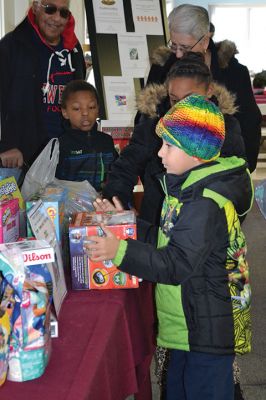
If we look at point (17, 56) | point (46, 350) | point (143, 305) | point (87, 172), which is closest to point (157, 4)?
point (17, 56)

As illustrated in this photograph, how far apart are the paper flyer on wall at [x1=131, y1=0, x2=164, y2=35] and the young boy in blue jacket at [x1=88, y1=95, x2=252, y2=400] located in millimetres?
3020

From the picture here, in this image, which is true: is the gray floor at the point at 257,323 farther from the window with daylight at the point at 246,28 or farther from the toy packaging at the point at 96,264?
the window with daylight at the point at 246,28

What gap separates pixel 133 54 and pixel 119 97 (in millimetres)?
379

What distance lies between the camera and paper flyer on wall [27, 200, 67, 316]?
1.18 metres

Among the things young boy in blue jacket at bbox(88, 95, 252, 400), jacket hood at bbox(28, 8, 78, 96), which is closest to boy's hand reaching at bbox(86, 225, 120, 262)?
young boy in blue jacket at bbox(88, 95, 252, 400)

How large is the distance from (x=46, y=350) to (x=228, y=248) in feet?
1.83

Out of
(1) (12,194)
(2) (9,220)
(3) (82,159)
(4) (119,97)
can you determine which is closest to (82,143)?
(3) (82,159)

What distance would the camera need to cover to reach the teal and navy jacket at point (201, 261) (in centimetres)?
119

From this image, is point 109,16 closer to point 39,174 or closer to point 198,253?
point 39,174

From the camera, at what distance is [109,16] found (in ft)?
13.0

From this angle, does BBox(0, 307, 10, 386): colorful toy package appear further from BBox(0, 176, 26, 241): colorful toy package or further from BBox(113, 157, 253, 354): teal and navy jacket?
BBox(0, 176, 26, 241): colorful toy package

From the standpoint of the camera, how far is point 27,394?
2.94 ft

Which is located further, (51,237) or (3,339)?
(51,237)

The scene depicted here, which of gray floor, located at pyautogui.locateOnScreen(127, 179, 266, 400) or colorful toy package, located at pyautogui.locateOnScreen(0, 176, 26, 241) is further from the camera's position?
gray floor, located at pyautogui.locateOnScreen(127, 179, 266, 400)
